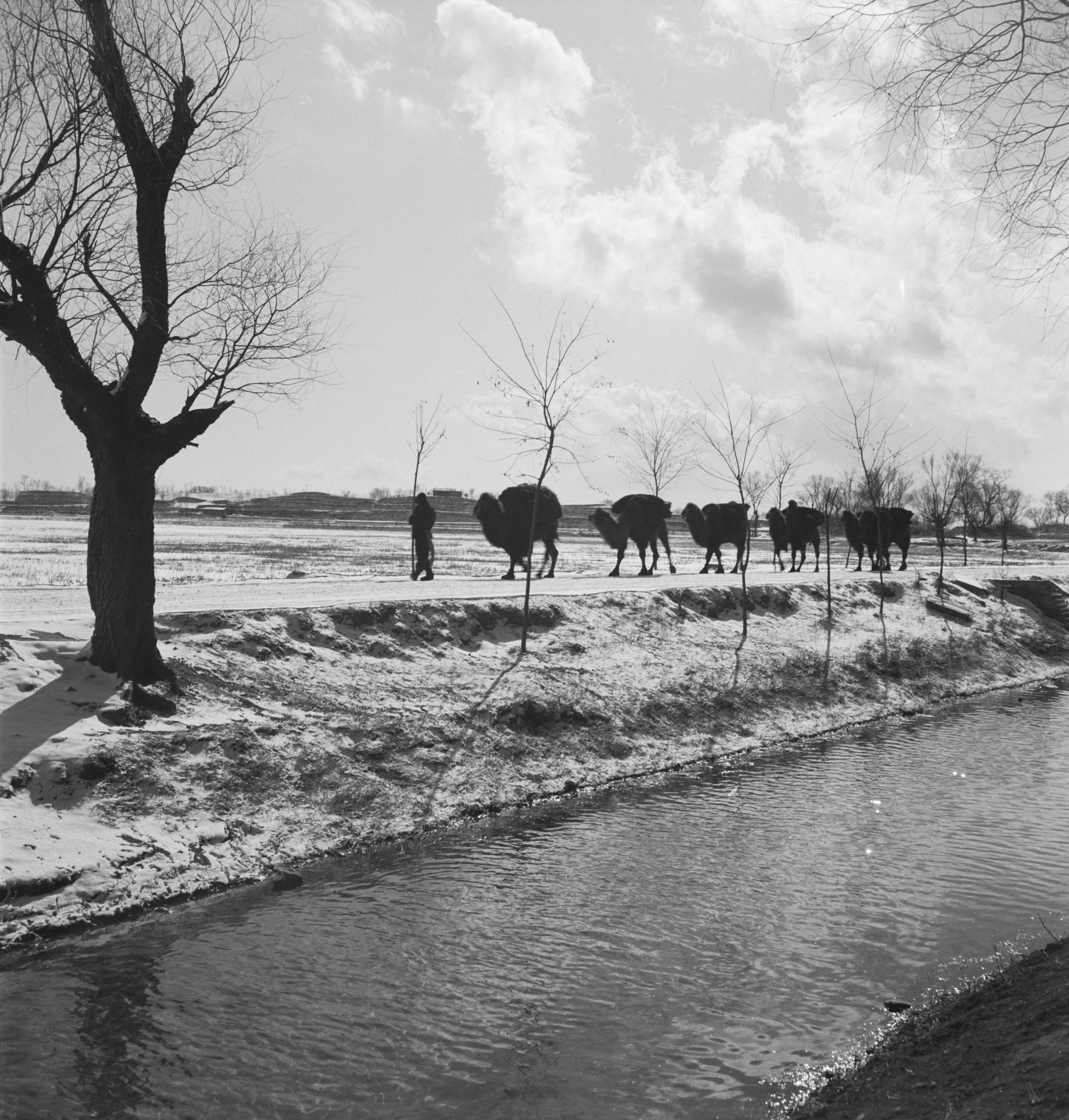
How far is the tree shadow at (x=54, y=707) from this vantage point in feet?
27.1

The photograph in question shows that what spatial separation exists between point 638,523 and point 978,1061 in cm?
2105

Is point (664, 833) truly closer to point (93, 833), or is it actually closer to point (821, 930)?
point (821, 930)

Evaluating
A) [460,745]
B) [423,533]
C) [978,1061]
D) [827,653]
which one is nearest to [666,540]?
[827,653]

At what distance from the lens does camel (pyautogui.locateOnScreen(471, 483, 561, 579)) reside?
20.6 meters

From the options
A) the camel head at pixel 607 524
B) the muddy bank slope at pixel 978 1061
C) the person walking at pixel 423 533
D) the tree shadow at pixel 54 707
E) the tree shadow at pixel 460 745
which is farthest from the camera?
the camel head at pixel 607 524

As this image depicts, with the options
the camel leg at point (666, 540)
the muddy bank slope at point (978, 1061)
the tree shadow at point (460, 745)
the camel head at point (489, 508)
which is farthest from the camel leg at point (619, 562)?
the muddy bank slope at point (978, 1061)

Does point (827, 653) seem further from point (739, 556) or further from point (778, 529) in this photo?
point (778, 529)

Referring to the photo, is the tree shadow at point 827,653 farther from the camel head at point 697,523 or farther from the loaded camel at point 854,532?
the loaded camel at point 854,532

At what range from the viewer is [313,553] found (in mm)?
38719

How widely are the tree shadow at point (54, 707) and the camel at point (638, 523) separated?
15878 mm

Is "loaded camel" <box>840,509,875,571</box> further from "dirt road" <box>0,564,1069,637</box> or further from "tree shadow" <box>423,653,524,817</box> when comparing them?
"tree shadow" <box>423,653,524,817</box>

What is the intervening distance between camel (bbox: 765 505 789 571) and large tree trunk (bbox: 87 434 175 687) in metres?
21.8

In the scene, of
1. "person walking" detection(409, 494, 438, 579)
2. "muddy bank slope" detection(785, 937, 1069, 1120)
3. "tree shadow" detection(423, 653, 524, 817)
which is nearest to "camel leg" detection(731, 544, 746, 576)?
"person walking" detection(409, 494, 438, 579)

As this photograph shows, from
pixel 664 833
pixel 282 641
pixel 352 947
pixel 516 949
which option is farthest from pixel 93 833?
pixel 664 833
